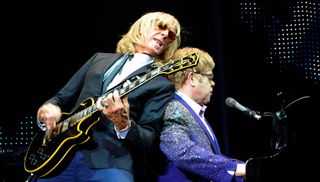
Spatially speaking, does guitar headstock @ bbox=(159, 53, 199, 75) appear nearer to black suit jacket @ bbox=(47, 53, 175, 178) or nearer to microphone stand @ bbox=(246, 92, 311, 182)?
black suit jacket @ bbox=(47, 53, 175, 178)

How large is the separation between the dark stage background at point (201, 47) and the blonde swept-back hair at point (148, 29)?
55 cm

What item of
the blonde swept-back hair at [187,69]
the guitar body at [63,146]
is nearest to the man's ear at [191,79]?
the blonde swept-back hair at [187,69]

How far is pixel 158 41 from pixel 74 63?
0.96 meters

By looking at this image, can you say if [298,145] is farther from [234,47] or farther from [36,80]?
[36,80]

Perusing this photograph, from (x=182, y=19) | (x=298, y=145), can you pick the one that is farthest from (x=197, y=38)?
(x=298, y=145)

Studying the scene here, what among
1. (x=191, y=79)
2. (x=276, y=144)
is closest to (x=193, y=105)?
(x=191, y=79)

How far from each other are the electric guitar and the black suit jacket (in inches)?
2.8

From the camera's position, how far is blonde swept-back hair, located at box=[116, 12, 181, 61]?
120 inches

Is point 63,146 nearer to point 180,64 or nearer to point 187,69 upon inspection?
point 180,64

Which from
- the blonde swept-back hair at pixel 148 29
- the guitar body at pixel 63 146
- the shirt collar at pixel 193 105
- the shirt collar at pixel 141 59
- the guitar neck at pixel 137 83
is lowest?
the guitar body at pixel 63 146

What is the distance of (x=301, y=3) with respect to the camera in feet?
12.7

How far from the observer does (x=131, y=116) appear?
2.83 metres

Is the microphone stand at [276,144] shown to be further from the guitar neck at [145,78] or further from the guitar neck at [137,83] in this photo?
the guitar neck at [137,83]

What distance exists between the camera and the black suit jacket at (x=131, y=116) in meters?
2.67
